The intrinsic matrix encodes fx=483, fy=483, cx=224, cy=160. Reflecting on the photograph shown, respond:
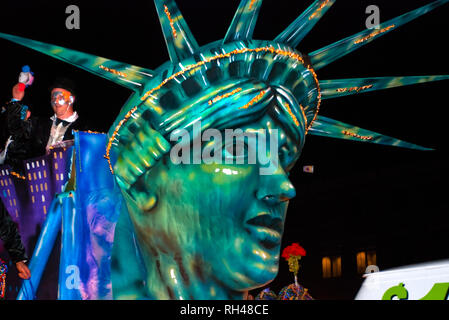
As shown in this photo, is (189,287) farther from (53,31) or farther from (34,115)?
(53,31)

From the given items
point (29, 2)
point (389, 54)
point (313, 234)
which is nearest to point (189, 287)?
point (29, 2)

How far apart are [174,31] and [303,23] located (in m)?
0.48

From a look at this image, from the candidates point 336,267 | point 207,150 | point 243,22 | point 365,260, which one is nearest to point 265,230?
point 207,150

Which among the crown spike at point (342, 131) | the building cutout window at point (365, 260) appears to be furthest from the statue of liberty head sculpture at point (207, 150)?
the building cutout window at point (365, 260)

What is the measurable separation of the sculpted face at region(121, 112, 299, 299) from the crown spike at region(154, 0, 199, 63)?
1.12 ft

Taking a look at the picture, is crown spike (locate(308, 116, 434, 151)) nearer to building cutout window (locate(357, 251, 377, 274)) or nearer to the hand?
the hand

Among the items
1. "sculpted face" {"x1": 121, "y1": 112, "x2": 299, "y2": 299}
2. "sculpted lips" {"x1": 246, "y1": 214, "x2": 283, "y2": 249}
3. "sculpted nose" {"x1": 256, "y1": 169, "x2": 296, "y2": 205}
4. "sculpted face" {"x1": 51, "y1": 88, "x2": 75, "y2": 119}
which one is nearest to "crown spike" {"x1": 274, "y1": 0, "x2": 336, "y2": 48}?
"sculpted face" {"x1": 121, "y1": 112, "x2": 299, "y2": 299}

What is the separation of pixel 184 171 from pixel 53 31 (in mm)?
1015

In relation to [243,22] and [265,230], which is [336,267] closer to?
[265,230]

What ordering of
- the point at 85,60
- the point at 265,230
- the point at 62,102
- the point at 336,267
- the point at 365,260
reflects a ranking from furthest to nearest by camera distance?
1. the point at 336,267
2. the point at 365,260
3. the point at 62,102
4. the point at 265,230
5. the point at 85,60

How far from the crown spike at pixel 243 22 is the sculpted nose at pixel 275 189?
0.50 m

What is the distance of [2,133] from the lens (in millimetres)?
→ 2137

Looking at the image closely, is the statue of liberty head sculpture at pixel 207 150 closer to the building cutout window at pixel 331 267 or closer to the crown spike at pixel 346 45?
the crown spike at pixel 346 45

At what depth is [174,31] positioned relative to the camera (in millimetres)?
1603
